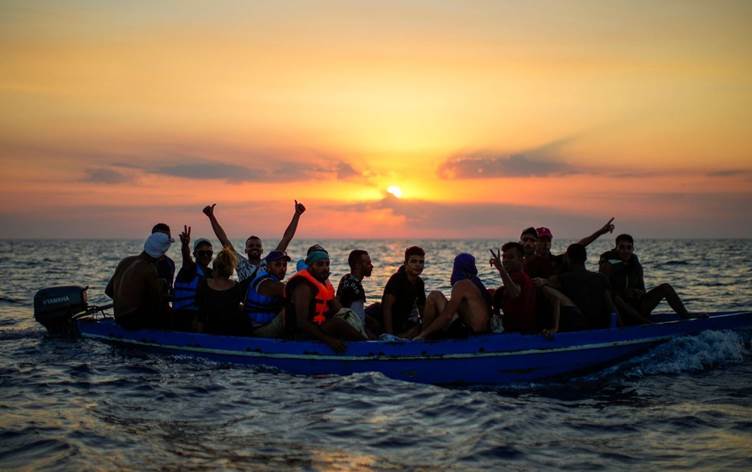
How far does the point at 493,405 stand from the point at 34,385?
22.6 ft

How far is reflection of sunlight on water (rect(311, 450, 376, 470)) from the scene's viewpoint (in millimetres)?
6707

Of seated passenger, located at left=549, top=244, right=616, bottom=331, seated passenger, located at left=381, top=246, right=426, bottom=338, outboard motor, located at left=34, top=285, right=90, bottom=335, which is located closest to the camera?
seated passenger, located at left=381, top=246, right=426, bottom=338

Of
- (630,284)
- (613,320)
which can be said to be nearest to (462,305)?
(613,320)

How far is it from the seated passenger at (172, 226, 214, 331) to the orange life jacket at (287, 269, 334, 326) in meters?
2.40

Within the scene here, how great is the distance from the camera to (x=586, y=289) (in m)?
11.0

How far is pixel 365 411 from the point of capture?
865 cm

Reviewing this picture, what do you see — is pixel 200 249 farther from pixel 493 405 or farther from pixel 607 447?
pixel 607 447

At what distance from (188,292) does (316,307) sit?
10.1 ft

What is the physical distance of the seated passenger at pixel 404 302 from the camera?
423 inches

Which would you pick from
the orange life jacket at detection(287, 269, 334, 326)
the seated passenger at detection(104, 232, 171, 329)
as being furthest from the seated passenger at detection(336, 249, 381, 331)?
the seated passenger at detection(104, 232, 171, 329)

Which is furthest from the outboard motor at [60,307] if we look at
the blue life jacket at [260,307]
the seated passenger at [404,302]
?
the seated passenger at [404,302]

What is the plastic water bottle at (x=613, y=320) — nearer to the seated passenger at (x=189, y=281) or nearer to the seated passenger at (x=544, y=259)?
the seated passenger at (x=544, y=259)

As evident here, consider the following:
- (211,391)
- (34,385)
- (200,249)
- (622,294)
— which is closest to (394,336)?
(211,391)

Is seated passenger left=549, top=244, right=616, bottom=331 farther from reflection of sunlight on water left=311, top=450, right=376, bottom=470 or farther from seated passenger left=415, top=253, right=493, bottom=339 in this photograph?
reflection of sunlight on water left=311, top=450, right=376, bottom=470
